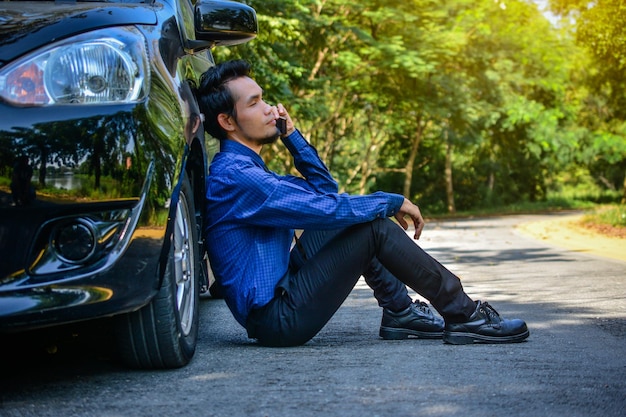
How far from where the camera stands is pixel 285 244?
426cm

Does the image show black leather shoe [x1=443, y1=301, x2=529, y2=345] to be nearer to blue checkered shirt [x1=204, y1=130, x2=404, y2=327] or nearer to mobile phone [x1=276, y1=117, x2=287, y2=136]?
blue checkered shirt [x1=204, y1=130, x2=404, y2=327]

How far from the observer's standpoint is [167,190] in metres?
3.27

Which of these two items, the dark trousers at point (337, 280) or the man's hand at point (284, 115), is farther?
the man's hand at point (284, 115)

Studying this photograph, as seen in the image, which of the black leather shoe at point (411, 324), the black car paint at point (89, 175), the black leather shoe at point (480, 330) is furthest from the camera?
the black leather shoe at point (411, 324)

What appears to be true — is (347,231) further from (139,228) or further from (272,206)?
(139,228)

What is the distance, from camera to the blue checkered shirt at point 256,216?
13.2ft

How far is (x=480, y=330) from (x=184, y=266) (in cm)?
131

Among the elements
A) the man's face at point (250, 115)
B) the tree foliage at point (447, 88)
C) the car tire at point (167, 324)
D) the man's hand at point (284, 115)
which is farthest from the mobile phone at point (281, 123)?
the tree foliage at point (447, 88)

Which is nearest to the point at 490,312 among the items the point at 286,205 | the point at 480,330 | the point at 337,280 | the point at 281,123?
the point at 480,330

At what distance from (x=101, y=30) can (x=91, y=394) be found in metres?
1.17

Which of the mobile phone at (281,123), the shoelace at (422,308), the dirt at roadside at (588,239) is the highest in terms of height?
the mobile phone at (281,123)

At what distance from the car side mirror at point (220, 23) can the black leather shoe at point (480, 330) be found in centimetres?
157

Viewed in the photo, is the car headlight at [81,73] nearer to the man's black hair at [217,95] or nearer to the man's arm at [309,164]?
the man's black hair at [217,95]

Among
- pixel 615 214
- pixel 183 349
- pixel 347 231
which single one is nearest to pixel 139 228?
pixel 183 349
